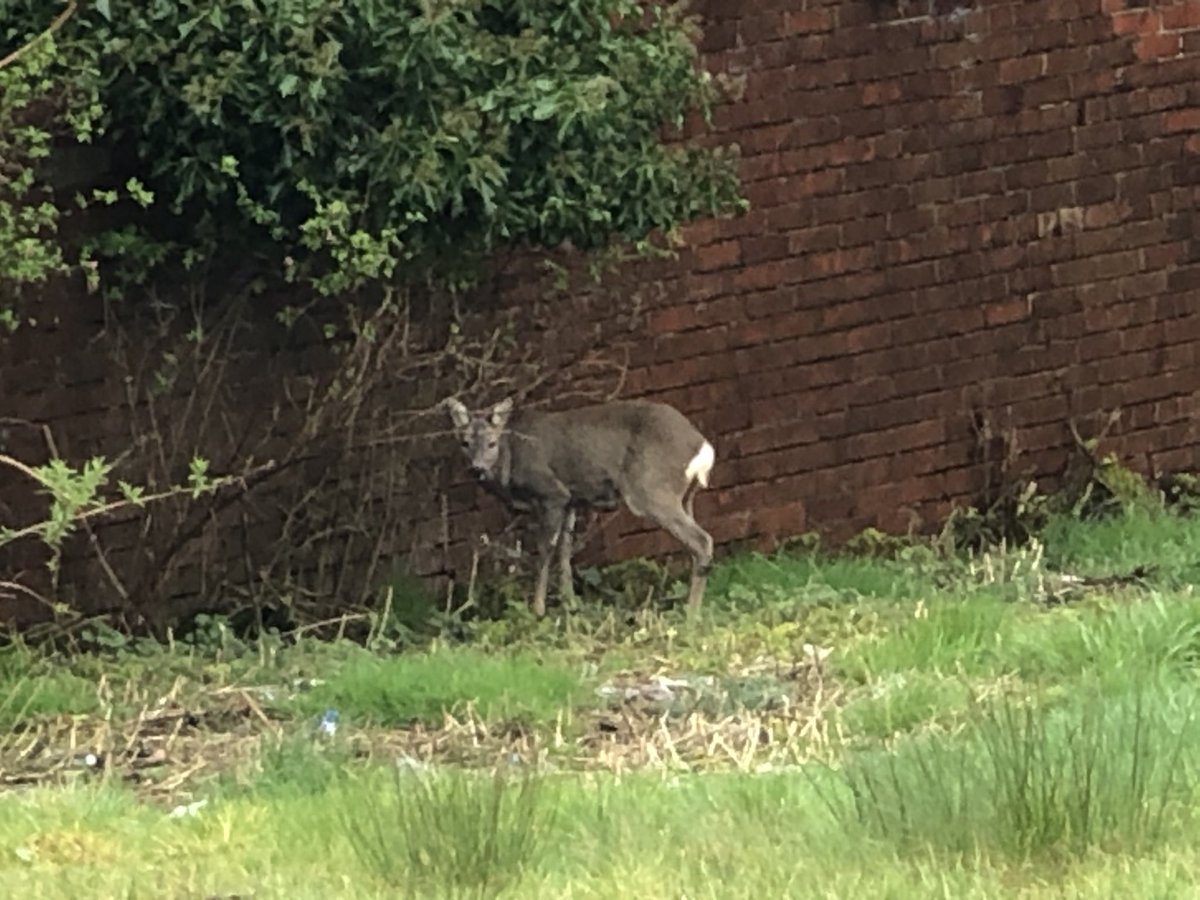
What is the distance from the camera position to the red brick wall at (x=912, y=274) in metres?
12.1

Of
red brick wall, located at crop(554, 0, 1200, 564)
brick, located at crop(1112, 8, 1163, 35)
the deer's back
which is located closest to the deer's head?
the deer's back

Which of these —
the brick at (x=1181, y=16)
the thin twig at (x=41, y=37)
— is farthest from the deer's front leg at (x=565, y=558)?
the brick at (x=1181, y=16)

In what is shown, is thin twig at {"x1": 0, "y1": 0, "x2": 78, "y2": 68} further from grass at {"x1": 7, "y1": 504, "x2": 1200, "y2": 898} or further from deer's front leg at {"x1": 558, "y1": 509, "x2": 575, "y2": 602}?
deer's front leg at {"x1": 558, "y1": 509, "x2": 575, "y2": 602}

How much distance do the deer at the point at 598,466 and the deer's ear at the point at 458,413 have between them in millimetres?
95

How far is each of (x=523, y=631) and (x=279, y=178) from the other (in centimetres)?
227

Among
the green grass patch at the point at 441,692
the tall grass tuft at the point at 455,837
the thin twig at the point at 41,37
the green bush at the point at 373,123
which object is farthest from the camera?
the green bush at the point at 373,123

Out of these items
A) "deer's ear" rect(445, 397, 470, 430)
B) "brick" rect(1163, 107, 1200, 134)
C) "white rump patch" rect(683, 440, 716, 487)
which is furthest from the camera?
"brick" rect(1163, 107, 1200, 134)

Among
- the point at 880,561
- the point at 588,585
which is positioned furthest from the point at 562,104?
the point at 880,561

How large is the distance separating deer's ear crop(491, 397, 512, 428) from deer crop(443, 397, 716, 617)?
3cm

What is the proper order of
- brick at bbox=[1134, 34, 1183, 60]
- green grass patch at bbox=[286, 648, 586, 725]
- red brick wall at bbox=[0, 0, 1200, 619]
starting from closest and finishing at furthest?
green grass patch at bbox=[286, 648, 586, 725] < red brick wall at bbox=[0, 0, 1200, 619] < brick at bbox=[1134, 34, 1183, 60]

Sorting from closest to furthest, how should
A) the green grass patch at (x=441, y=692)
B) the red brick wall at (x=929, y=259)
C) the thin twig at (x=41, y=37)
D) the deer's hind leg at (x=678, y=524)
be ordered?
the green grass patch at (x=441, y=692) → the thin twig at (x=41, y=37) → the deer's hind leg at (x=678, y=524) → the red brick wall at (x=929, y=259)

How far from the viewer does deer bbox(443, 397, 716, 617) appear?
35.3 ft

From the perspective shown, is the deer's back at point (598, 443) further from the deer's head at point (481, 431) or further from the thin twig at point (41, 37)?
the thin twig at point (41, 37)

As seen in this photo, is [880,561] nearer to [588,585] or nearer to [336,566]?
[588,585]
